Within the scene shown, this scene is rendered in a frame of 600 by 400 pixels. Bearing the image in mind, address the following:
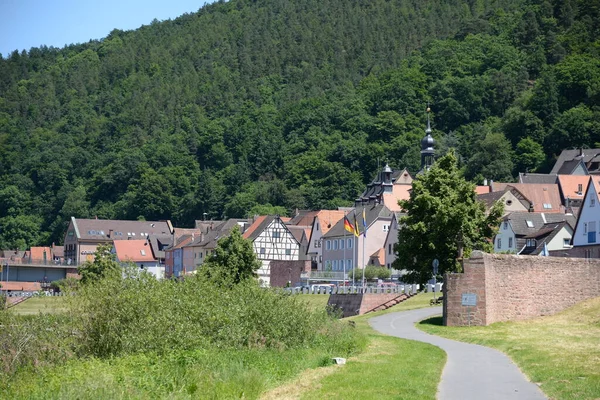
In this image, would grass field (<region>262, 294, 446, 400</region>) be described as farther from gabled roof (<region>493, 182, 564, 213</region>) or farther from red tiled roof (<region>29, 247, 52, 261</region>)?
red tiled roof (<region>29, 247, 52, 261</region>)

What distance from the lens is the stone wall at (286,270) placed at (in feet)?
321

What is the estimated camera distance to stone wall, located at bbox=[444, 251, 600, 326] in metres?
45.3

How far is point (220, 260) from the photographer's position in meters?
86.6

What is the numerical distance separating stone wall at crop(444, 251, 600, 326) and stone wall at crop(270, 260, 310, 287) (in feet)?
164

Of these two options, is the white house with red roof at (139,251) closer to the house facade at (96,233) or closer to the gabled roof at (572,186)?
the house facade at (96,233)

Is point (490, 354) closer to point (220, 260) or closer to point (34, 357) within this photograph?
point (34, 357)

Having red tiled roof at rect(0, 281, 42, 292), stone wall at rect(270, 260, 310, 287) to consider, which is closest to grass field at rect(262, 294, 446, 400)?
stone wall at rect(270, 260, 310, 287)

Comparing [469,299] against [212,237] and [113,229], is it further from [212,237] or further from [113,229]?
[113,229]

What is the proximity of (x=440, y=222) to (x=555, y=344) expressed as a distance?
78.1ft

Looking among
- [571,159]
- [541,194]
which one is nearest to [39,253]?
[571,159]

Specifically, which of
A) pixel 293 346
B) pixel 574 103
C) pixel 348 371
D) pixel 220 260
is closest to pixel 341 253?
pixel 220 260

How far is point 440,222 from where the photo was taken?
59.3 metres

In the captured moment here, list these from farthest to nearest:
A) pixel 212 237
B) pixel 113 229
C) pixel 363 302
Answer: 1. pixel 113 229
2. pixel 212 237
3. pixel 363 302

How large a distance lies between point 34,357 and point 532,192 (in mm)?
92690
